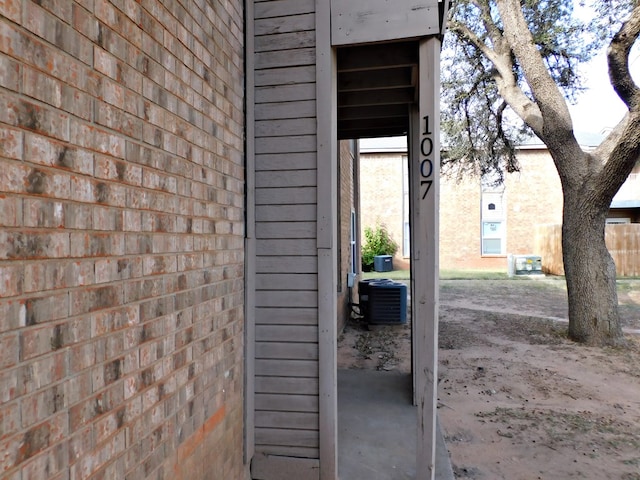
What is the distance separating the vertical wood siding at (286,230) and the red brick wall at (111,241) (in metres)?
0.55

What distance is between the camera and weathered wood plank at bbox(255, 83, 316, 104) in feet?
9.48

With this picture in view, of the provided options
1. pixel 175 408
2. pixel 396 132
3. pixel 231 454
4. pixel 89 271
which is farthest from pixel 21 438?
pixel 396 132

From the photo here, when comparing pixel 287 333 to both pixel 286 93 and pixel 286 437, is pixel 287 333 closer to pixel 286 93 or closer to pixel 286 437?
pixel 286 437

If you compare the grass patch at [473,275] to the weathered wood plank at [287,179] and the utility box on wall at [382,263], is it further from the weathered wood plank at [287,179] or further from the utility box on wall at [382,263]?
the weathered wood plank at [287,179]

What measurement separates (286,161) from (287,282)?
0.87 metres

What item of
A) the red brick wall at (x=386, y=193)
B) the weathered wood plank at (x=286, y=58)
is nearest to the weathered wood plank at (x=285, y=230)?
the weathered wood plank at (x=286, y=58)

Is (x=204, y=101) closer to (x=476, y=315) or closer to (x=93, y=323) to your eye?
(x=93, y=323)

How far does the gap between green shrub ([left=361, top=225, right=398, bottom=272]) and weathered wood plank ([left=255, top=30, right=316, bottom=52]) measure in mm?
17658

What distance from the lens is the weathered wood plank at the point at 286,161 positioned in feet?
9.50

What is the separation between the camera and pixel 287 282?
2.93 m

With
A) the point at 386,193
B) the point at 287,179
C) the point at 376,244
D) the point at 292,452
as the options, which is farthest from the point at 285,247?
the point at 386,193

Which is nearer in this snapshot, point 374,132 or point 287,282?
point 287,282

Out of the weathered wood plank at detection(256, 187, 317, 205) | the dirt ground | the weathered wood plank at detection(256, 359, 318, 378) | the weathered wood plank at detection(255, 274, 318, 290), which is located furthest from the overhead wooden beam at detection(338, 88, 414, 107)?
the dirt ground

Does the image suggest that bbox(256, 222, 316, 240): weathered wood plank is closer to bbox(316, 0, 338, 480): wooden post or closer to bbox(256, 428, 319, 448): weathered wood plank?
bbox(316, 0, 338, 480): wooden post
